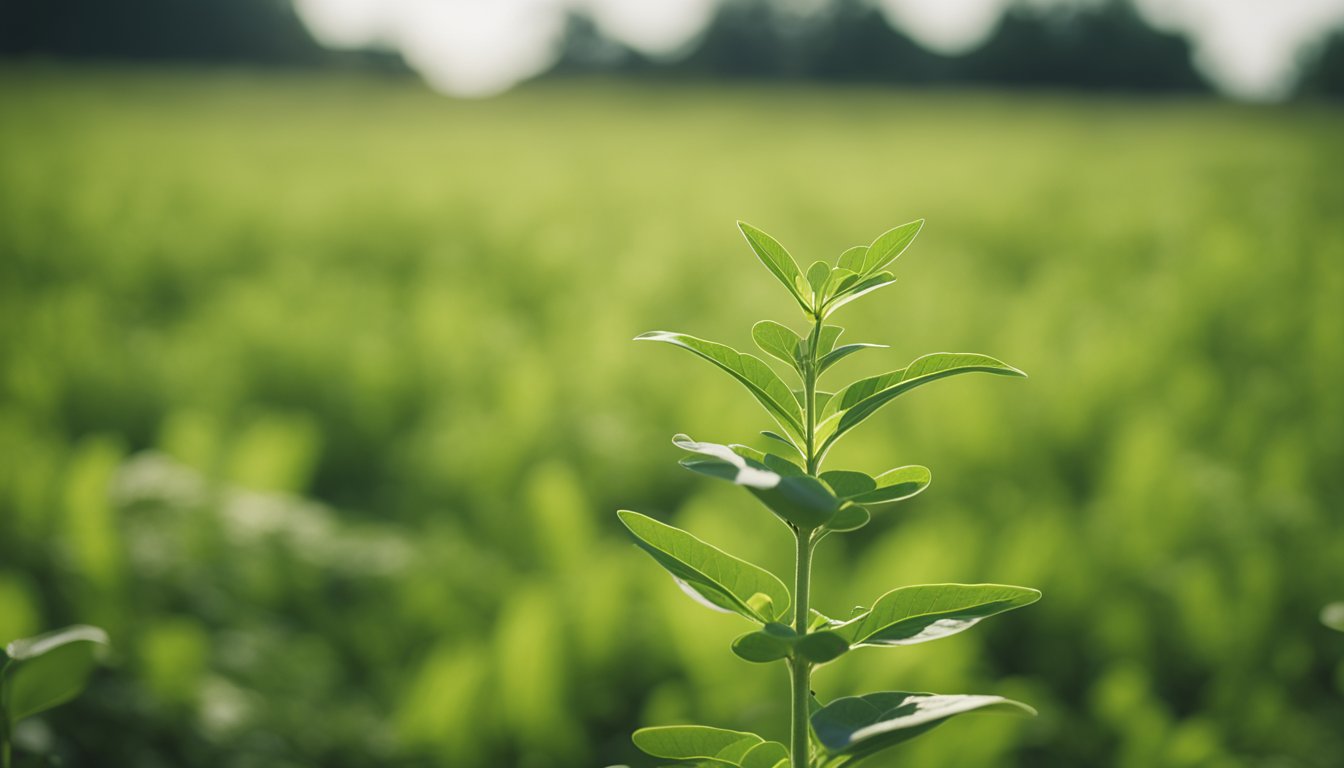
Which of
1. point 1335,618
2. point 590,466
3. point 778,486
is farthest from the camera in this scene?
point 590,466

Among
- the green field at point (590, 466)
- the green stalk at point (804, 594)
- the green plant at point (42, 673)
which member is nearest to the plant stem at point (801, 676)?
the green stalk at point (804, 594)

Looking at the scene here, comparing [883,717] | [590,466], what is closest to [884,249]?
[883,717]

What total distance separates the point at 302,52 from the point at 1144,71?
14124 mm

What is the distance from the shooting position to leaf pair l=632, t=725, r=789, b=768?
221 millimetres

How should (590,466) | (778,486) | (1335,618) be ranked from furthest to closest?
(590,466)
(1335,618)
(778,486)

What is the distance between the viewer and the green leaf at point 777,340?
0.74ft

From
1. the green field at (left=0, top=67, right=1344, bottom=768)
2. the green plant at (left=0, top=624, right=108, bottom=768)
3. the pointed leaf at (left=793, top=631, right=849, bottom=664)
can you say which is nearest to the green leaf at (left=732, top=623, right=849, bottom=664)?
the pointed leaf at (left=793, top=631, right=849, bottom=664)

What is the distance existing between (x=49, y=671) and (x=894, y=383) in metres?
0.23

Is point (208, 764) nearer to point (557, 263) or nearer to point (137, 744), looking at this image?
point (137, 744)

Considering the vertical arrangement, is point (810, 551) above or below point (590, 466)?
below

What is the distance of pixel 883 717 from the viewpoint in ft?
0.67

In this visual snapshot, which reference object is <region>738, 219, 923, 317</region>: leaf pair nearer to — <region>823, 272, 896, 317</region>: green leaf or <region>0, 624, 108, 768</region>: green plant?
<region>823, 272, 896, 317</region>: green leaf

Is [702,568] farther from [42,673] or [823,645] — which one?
[42,673]

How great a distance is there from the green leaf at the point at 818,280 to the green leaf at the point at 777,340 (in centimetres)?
1
